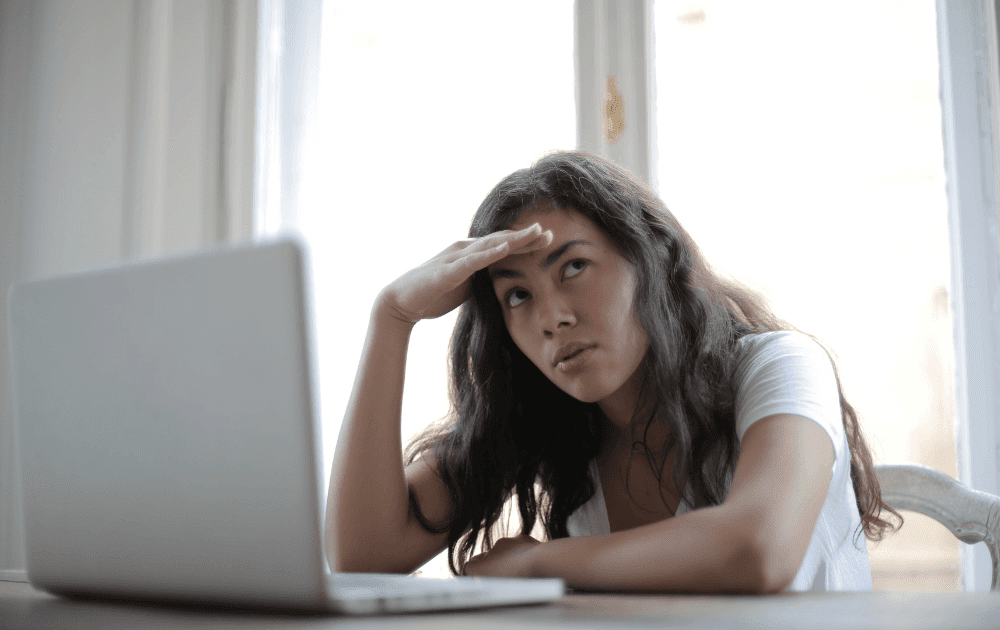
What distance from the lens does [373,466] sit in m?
1.10

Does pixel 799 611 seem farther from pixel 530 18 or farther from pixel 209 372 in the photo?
pixel 530 18

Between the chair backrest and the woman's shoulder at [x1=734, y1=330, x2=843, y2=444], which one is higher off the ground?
the woman's shoulder at [x1=734, y1=330, x2=843, y2=444]

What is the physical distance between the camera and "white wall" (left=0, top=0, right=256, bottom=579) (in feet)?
6.51

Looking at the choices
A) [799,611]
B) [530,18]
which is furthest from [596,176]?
[530,18]

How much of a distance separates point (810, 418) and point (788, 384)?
0.06 m

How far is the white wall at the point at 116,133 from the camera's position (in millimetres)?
1985

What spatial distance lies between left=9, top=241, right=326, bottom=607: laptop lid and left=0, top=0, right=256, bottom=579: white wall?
1.57 metres

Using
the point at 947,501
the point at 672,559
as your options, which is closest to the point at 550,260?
the point at 672,559

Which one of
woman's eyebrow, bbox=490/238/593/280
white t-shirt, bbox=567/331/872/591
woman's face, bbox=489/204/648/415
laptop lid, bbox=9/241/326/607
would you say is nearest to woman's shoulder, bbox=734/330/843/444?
white t-shirt, bbox=567/331/872/591

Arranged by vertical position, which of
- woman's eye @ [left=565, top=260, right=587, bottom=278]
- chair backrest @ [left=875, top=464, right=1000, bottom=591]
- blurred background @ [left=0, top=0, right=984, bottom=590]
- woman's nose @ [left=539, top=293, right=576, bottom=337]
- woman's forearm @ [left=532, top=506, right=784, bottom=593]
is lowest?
chair backrest @ [left=875, top=464, right=1000, bottom=591]

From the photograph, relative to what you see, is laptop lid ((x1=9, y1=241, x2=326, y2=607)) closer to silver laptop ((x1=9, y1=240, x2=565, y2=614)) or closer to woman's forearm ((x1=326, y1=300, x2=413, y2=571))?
silver laptop ((x1=9, y1=240, x2=565, y2=614))

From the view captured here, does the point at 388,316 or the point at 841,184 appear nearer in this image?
the point at 388,316

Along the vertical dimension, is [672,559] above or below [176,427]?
below

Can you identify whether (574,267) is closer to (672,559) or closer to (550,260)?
(550,260)
